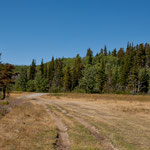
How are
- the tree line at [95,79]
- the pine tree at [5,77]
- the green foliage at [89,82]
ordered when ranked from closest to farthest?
the pine tree at [5,77] < the green foliage at [89,82] < the tree line at [95,79]

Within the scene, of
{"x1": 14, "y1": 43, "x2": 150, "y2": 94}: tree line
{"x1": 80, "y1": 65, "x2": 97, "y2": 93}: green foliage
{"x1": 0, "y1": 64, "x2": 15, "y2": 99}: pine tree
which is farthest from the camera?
{"x1": 14, "y1": 43, "x2": 150, "y2": 94}: tree line

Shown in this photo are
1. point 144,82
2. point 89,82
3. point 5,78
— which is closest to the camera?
point 5,78

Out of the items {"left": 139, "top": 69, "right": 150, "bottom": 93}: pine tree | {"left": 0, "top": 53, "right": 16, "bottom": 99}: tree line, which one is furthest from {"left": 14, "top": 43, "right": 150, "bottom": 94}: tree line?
{"left": 0, "top": 53, "right": 16, "bottom": 99}: tree line

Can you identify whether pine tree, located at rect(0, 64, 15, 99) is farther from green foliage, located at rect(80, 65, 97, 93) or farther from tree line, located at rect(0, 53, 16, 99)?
green foliage, located at rect(80, 65, 97, 93)

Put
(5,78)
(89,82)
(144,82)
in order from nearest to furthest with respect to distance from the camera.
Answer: (5,78)
(89,82)
(144,82)

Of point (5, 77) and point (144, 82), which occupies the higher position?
point (5, 77)

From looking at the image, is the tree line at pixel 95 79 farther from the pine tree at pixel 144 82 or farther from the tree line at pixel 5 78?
the tree line at pixel 5 78

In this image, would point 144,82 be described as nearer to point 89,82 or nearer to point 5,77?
point 89,82

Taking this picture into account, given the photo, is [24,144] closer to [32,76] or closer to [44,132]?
[44,132]

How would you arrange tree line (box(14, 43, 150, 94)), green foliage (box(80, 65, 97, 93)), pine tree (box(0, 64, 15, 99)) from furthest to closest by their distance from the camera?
tree line (box(14, 43, 150, 94)) → green foliage (box(80, 65, 97, 93)) → pine tree (box(0, 64, 15, 99))

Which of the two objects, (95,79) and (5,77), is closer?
(5,77)

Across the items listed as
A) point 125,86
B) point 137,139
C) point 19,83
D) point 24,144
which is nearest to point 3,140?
point 24,144

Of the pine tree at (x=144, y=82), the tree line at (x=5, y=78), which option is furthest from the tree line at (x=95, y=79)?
the tree line at (x=5, y=78)

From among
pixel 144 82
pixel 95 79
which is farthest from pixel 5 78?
pixel 144 82
